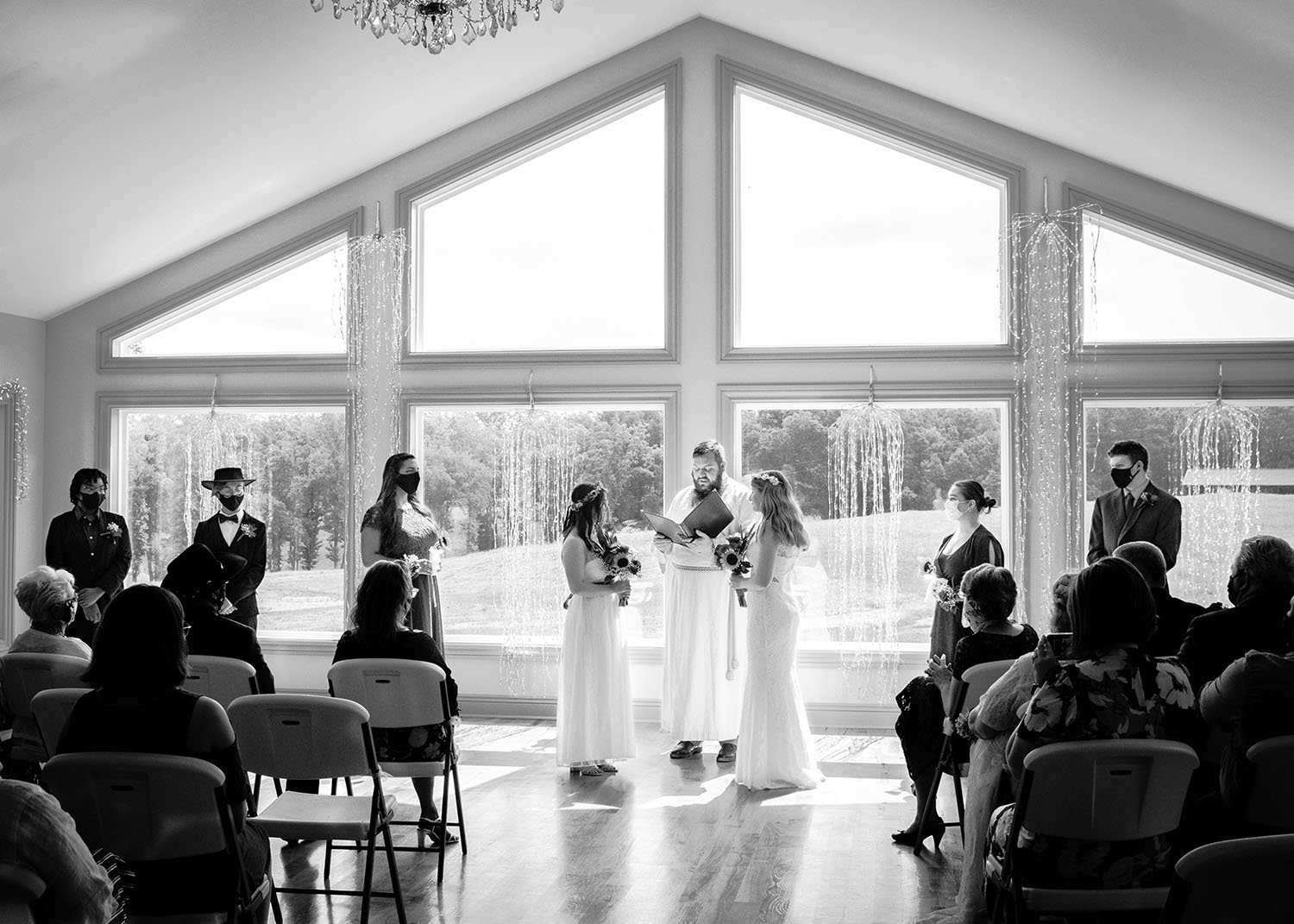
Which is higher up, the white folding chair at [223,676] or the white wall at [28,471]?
the white wall at [28,471]

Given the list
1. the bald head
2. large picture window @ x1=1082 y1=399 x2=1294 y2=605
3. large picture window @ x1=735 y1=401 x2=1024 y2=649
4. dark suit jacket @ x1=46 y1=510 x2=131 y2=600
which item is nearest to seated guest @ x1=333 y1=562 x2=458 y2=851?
the bald head

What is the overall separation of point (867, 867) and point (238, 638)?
2600 millimetres

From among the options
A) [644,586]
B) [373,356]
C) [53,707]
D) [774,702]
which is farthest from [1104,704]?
[373,356]

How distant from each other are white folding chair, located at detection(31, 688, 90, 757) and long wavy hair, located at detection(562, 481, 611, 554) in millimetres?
3012

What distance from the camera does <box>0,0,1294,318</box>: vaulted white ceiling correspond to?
5570 mm

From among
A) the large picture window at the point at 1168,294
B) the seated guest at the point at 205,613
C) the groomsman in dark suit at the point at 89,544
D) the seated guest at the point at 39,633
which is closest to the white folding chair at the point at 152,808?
the seated guest at the point at 39,633

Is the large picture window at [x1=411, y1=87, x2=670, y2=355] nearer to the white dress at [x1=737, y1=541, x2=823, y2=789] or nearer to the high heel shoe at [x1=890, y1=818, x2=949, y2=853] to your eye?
the white dress at [x1=737, y1=541, x2=823, y2=789]

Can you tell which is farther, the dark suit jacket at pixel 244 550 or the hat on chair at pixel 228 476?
the hat on chair at pixel 228 476

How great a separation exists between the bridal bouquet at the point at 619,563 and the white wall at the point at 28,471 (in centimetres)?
440

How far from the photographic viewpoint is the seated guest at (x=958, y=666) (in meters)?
4.33

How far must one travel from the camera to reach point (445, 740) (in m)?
4.63

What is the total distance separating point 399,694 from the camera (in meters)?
4.48

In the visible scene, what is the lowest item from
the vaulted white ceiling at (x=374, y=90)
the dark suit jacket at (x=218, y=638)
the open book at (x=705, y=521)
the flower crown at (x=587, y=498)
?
the dark suit jacket at (x=218, y=638)

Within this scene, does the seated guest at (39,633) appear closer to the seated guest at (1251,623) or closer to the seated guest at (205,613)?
the seated guest at (205,613)
